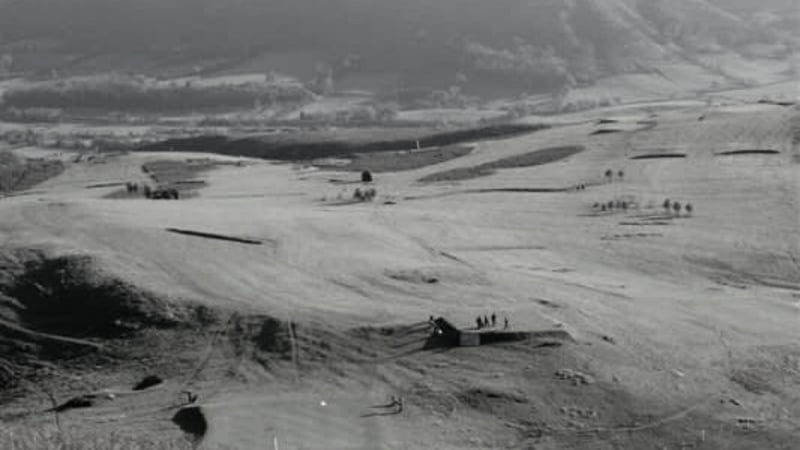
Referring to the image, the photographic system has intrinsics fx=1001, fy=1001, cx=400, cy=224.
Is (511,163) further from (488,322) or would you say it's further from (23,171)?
(488,322)

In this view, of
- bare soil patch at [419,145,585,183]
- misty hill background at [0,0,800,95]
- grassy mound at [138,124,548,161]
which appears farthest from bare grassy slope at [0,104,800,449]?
misty hill background at [0,0,800,95]

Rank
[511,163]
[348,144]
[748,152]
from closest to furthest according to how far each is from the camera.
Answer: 1. [748,152]
2. [511,163]
3. [348,144]

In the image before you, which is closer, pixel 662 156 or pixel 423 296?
pixel 423 296

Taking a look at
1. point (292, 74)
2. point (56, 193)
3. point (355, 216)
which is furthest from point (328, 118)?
point (355, 216)

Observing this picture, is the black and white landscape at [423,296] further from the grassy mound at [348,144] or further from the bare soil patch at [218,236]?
the grassy mound at [348,144]

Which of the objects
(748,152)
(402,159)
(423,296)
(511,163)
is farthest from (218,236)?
(402,159)

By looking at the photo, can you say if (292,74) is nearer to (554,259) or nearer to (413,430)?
(554,259)

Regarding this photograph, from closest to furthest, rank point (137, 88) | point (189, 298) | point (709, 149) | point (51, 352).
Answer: point (51, 352) → point (189, 298) → point (709, 149) → point (137, 88)

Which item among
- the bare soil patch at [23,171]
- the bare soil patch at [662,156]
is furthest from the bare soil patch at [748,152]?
the bare soil patch at [23,171]
